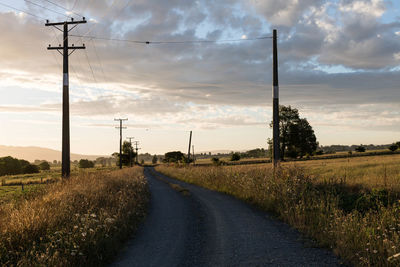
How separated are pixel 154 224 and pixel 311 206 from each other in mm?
5454

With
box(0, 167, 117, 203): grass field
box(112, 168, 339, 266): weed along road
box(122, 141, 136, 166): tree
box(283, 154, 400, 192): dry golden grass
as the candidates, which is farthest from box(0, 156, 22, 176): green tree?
box(112, 168, 339, 266): weed along road

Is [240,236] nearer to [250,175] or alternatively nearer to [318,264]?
[318,264]

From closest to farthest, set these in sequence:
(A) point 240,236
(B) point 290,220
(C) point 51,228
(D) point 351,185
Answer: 1. (C) point 51,228
2. (A) point 240,236
3. (B) point 290,220
4. (D) point 351,185

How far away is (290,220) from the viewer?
32.6ft

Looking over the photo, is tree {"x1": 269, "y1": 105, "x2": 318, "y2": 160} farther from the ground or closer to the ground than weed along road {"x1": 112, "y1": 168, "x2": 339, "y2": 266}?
farther from the ground

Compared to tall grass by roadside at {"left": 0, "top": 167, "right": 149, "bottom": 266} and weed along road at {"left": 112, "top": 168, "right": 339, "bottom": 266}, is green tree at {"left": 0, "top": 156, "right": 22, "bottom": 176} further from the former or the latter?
weed along road at {"left": 112, "top": 168, "right": 339, "bottom": 266}

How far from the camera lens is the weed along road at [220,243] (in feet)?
22.1

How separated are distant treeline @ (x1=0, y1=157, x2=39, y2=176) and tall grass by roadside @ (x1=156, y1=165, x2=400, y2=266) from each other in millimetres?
93956

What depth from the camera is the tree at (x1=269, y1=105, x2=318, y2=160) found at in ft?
212

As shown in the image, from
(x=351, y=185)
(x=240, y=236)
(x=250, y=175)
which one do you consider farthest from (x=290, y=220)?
(x=250, y=175)

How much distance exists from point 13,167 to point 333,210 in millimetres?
105978

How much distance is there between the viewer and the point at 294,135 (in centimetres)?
6481

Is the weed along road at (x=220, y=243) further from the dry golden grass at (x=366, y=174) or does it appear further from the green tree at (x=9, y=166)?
the green tree at (x=9, y=166)

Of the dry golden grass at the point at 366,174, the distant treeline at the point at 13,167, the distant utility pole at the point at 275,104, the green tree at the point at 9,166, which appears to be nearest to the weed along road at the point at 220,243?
the distant utility pole at the point at 275,104
